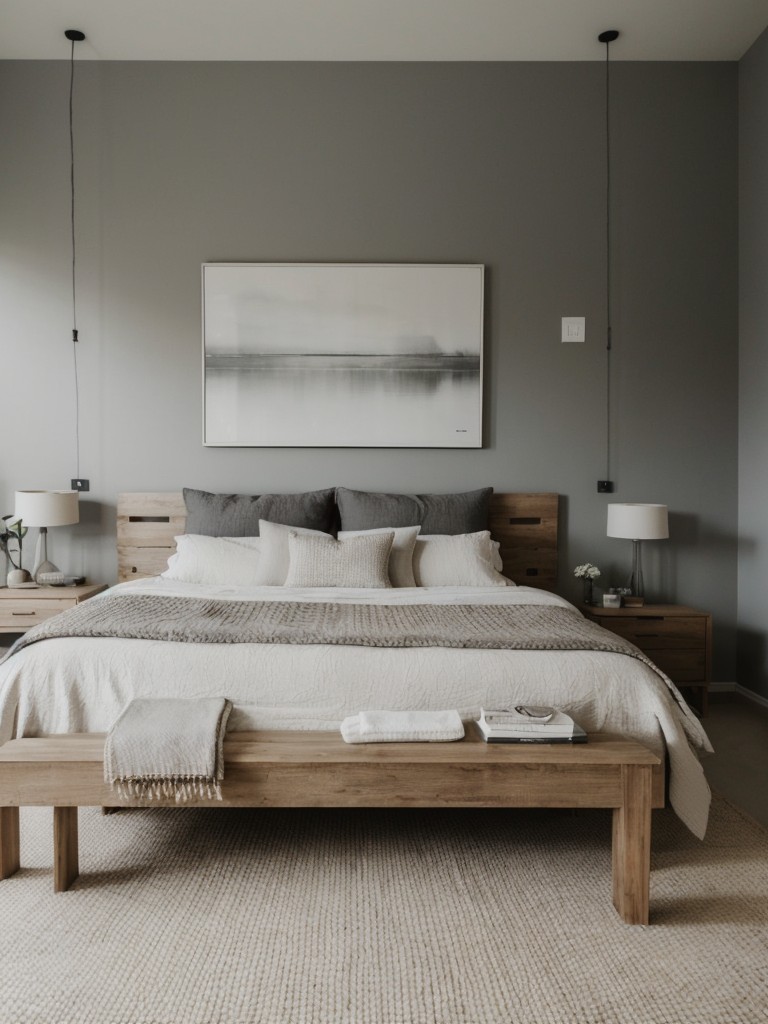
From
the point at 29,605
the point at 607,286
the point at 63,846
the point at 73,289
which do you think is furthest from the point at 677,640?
the point at 73,289

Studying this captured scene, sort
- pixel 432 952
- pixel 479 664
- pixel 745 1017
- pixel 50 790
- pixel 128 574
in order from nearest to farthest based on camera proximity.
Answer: pixel 745 1017, pixel 432 952, pixel 50 790, pixel 479 664, pixel 128 574

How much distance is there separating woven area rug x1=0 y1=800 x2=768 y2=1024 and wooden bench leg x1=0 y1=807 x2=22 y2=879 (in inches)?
1.5

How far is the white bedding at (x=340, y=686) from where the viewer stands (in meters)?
2.12

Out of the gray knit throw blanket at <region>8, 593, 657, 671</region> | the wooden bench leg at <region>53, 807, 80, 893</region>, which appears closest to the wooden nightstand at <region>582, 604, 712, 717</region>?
the gray knit throw blanket at <region>8, 593, 657, 671</region>

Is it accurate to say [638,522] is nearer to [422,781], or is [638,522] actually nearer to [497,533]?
[497,533]

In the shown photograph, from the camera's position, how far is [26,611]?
3.51m

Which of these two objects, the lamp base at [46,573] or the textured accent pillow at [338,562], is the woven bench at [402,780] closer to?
the textured accent pillow at [338,562]

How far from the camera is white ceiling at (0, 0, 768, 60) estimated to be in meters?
3.45

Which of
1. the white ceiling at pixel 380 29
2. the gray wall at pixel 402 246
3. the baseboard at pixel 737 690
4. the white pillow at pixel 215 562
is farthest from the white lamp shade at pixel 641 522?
the white ceiling at pixel 380 29

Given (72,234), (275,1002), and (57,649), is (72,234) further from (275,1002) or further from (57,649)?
(275,1002)

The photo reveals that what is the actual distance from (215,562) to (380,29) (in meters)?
2.72

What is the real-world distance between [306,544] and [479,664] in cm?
132

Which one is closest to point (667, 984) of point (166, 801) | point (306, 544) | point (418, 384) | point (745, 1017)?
point (745, 1017)

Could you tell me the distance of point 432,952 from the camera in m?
1.71
